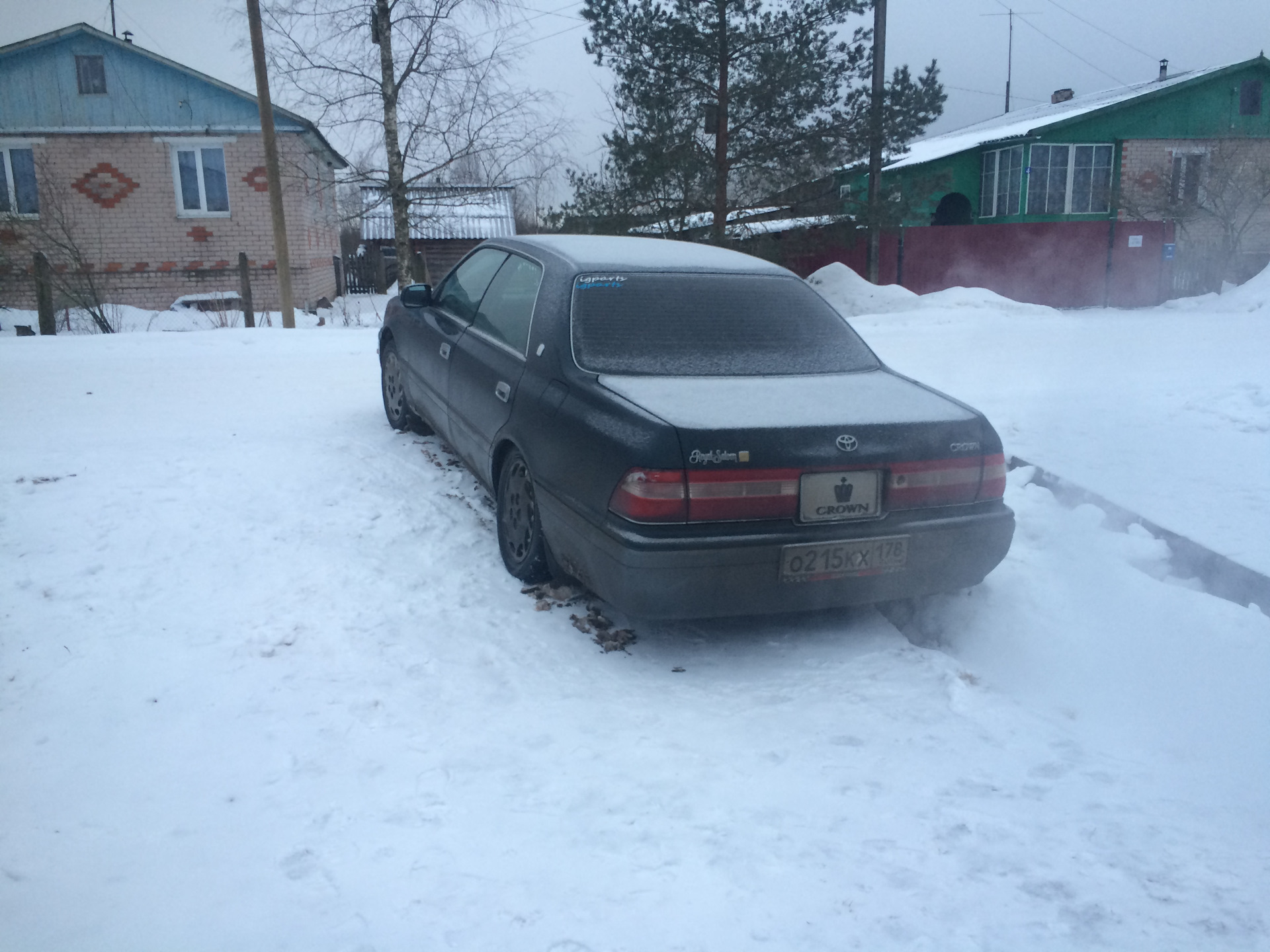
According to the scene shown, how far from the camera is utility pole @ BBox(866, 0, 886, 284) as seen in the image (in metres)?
18.7

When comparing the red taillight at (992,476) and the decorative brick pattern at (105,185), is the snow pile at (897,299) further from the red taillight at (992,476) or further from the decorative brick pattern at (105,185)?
the decorative brick pattern at (105,185)

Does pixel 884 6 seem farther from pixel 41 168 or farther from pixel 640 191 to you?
pixel 41 168

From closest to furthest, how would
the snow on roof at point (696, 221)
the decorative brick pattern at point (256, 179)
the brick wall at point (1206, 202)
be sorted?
the snow on roof at point (696, 221) → the decorative brick pattern at point (256, 179) → the brick wall at point (1206, 202)

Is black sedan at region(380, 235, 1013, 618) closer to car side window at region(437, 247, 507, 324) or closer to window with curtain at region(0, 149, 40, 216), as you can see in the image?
car side window at region(437, 247, 507, 324)

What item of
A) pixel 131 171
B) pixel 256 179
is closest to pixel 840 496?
pixel 256 179

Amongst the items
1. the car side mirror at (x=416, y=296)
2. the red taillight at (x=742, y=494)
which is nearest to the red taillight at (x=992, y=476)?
the red taillight at (x=742, y=494)

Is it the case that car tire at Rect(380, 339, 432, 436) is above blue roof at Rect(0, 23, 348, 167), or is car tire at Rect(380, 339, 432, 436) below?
below

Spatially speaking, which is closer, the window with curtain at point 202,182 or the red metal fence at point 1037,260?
the red metal fence at point 1037,260

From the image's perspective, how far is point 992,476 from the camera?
3.73m

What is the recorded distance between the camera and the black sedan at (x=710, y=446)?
3344 mm

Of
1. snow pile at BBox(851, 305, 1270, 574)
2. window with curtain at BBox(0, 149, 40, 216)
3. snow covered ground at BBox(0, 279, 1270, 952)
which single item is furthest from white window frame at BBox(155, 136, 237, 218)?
snow covered ground at BBox(0, 279, 1270, 952)

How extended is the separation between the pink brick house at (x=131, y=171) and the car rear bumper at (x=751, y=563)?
1983cm

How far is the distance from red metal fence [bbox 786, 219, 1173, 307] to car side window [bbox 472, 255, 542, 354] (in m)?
17.5

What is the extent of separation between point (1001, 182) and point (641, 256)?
2656cm
